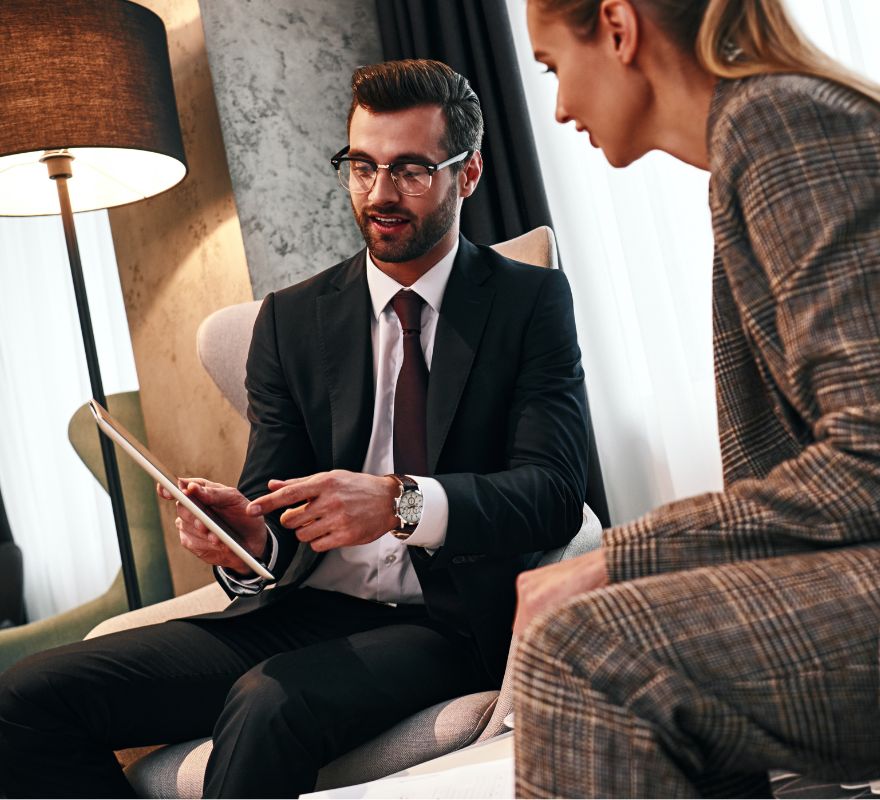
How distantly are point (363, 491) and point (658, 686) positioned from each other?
78cm

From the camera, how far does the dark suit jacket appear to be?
1.60 meters

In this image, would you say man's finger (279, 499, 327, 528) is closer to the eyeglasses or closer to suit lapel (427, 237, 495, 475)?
suit lapel (427, 237, 495, 475)

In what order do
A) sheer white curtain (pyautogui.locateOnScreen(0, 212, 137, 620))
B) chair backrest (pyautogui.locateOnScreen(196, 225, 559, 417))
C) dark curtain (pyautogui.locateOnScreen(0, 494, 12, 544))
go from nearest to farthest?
chair backrest (pyautogui.locateOnScreen(196, 225, 559, 417)) → sheer white curtain (pyautogui.locateOnScreen(0, 212, 137, 620)) → dark curtain (pyautogui.locateOnScreen(0, 494, 12, 544))

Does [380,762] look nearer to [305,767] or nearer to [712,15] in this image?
[305,767]

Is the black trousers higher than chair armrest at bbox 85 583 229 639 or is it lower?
lower

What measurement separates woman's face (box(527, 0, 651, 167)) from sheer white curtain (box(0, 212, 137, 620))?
2.93 m

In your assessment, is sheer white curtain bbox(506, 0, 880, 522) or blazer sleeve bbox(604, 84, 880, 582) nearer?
blazer sleeve bbox(604, 84, 880, 582)

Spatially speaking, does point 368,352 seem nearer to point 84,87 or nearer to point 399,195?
point 399,195

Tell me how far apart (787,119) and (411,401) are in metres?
0.98

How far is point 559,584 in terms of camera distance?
0.86 m

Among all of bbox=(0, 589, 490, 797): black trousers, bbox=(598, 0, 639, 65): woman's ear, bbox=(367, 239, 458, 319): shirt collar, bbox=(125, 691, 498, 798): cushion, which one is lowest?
bbox=(125, 691, 498, 798): cushion

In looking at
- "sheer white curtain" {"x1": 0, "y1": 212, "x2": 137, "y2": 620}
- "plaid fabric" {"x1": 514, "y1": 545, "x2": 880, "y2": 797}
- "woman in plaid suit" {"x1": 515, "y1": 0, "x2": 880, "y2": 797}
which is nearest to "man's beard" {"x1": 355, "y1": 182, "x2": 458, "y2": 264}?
"woman in plaid suit" {"x1": 515, "y1": 0, "x2": 880, "y2": 797}

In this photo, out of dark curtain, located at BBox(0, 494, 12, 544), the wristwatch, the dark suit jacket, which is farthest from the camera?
dark curtain, located at BBox(0, 494, 12, 544)

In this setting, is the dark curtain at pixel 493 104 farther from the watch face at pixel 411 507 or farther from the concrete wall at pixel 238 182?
the watch face at pixel 411 507
